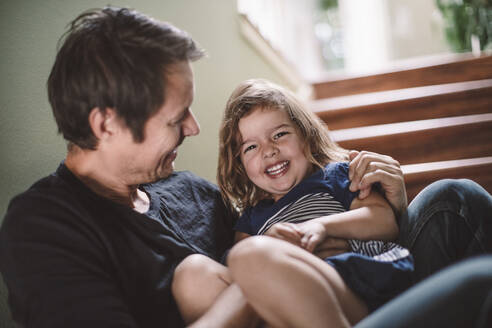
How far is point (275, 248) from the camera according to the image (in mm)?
782

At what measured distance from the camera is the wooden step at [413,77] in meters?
2.68

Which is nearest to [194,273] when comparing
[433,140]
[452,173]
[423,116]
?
[452,173]

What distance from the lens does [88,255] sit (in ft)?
2.59

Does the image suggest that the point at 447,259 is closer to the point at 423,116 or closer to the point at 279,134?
the point at 279,134

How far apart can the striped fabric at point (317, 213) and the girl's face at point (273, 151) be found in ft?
0.27

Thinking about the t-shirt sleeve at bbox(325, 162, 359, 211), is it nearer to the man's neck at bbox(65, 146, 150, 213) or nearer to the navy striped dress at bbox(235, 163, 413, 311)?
the navy striped dress at bbox(235, 163, 413, 311)

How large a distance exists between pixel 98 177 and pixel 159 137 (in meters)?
0.18

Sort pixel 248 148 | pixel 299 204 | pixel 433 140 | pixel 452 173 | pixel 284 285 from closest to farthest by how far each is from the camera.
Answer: pixel 284 285
pixel 299 204
pixel 248 148
pixel 452 173
pixel 433 140

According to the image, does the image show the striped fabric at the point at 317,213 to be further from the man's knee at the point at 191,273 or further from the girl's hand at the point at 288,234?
the man's knee at the point at 191,273

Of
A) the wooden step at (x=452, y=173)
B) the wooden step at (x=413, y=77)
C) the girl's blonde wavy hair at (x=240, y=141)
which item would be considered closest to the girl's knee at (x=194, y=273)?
the girl's blonde wavy hair at (x=240, y=141)

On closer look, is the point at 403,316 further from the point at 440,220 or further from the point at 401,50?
the point at 401,50

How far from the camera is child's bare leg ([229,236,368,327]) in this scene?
2.41 ft

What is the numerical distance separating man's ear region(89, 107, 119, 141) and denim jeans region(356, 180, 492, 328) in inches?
25.8

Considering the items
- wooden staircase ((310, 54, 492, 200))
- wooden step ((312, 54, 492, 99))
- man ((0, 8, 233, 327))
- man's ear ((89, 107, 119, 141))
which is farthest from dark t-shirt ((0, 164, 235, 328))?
wooden step ((312, 54, 492, 99))
